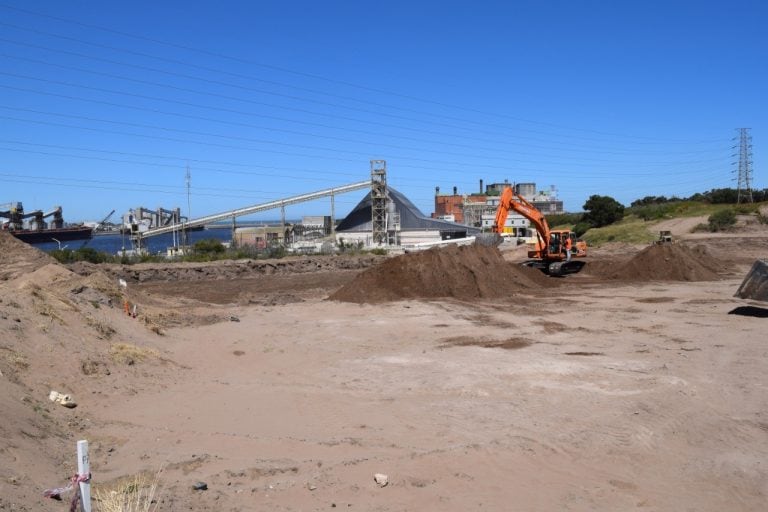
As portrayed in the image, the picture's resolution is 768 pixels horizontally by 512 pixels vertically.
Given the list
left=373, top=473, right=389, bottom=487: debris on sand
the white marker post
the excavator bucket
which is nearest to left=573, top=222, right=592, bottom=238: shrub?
the excavator bucket

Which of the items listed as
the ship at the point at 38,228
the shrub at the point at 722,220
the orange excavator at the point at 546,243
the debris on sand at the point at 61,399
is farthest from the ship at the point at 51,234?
the shrub at the point at 722,220

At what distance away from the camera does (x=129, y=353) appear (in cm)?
1277

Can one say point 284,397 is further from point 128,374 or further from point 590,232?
point 590,232

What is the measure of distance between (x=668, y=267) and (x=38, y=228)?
4789cm

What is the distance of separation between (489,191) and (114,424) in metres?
120

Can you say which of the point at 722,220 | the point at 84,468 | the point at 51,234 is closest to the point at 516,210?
the point at 84,468

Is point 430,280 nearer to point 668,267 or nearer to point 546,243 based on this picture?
point 546,243

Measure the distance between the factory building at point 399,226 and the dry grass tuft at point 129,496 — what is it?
4917 centimetres

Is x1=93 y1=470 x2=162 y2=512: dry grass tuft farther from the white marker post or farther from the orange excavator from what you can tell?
the orange excavator

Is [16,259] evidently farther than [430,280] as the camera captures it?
No

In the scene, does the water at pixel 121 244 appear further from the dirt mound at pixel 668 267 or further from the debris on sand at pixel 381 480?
the debris on sand at pixel 381 480

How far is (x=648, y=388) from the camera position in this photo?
12.0 metres

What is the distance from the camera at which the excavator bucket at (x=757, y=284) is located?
1864cm

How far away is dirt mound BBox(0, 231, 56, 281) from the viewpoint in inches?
801
